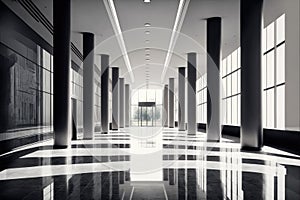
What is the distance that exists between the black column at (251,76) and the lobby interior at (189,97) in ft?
0.18

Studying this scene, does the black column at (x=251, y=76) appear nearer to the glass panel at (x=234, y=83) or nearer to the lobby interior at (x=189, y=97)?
the lobby interior at (x=189, y=97)

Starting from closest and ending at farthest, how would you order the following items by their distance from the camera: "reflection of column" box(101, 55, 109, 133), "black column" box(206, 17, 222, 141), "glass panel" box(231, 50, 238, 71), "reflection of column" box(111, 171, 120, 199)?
1. "reflection of column" box(111, 171, 120, 199)
2. "black column" box(206, 17, 222, 141)
3. "glass panel" box(231, 50, 238, 71)
4. "reflection of column" box(101, 55, 109, 133)

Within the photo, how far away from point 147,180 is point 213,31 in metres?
19.0

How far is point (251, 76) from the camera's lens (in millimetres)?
21047

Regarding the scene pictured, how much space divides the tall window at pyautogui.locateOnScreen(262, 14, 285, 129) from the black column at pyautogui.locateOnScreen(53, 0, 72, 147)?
13647 mm

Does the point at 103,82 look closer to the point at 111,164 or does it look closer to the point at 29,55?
the point at 29,55

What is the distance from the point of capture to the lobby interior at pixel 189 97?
10.7m

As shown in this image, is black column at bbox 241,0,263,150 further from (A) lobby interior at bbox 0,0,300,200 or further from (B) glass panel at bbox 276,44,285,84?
(B) glass panel at bbox 276,44,285,84

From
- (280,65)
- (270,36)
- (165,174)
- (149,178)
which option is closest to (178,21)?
(270,36)

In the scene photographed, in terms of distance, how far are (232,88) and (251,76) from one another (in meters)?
20.8

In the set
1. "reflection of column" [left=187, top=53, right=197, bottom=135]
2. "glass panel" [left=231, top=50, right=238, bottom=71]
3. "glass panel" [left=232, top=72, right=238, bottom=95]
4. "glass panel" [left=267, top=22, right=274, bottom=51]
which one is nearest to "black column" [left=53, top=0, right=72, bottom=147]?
"glass panel" [left=267, top=22, right=274, bottom=51]

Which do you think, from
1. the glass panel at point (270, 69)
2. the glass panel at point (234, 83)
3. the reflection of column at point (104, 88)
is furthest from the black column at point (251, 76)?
the reflection of column at point (104, 88)

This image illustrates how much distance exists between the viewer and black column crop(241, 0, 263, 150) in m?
20.9

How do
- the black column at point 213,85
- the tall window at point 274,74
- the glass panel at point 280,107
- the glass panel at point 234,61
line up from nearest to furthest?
the glass panel at point 280,107
the tall window at point 274,74
the black column at point 213,85
the glass panel at point 234,61
